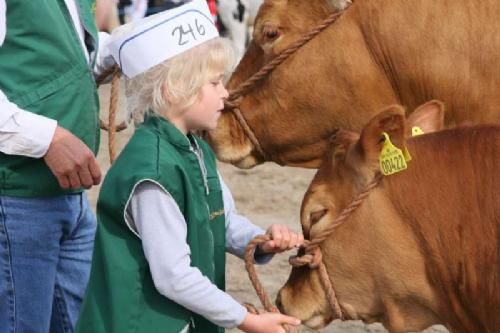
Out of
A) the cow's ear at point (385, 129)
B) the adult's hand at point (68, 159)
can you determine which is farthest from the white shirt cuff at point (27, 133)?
the cow's ear at point (385, 129)

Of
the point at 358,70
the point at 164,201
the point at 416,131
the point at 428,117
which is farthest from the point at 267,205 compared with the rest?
the point at 164,201

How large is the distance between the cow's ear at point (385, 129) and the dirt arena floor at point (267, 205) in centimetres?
247

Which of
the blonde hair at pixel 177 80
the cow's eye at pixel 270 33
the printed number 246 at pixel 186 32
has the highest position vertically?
the printed number 246 at pixel 186 32

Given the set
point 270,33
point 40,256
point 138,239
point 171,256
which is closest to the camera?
point 171,256

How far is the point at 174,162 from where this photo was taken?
3.08 metres

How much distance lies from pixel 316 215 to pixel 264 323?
0.40 m

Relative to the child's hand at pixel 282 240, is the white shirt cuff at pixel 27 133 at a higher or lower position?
higher

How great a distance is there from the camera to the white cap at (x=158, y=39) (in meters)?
3.13

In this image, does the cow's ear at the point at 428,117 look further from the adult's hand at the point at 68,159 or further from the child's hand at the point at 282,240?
the adult's hand at the point at 68,159

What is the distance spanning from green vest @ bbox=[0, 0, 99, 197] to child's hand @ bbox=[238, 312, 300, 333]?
790 millimetres

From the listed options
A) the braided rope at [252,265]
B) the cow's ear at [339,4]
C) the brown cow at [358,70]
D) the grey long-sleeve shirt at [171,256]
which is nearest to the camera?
the grey long-sleeve shirt at [171,256]

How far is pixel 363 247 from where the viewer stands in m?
3.21

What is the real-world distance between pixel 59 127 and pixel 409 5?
1.68 metres

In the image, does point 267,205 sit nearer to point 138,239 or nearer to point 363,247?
point 363,247
